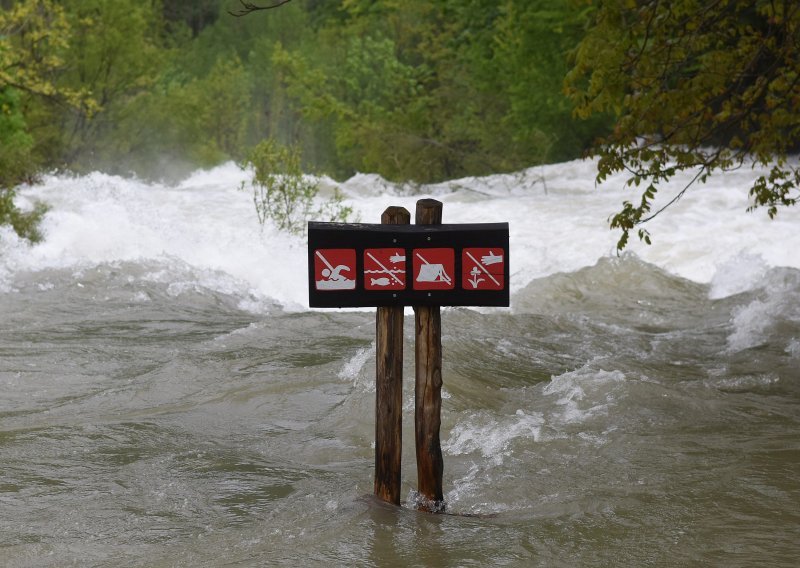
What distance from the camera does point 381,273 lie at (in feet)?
16.6

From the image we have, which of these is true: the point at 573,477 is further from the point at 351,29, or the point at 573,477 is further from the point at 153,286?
the point at 351,29

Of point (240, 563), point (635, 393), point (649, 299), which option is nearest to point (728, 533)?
point (240, 563)

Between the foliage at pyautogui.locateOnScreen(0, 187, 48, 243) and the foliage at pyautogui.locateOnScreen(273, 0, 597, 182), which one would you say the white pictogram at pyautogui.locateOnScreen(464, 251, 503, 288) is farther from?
the foliage at pyautogui.locateOnScreen(273, 0, 597, 182)

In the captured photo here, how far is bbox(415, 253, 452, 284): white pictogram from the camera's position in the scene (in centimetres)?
508

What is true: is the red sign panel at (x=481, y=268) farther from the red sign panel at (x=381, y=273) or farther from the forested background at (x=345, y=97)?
the forested background at (x=345, y=97)

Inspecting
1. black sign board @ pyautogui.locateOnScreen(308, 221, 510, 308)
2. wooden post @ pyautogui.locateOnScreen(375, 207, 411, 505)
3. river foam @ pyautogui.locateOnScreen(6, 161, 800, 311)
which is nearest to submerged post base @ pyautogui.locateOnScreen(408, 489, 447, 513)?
wooden post @ pyautogui.locateOnScreen(375, 207, 411, 505)

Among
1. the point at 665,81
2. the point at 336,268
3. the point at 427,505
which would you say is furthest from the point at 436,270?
the point at 665,81

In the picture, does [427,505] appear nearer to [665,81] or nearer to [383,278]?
[383,278]

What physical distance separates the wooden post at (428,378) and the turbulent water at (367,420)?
26 cm

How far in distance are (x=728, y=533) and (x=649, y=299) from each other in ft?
29.9

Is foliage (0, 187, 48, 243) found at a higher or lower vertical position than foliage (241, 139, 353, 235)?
lower

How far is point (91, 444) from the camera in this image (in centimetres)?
679

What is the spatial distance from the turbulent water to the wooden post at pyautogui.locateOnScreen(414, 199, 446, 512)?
0.86ft

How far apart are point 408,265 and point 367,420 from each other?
7.95 ft
